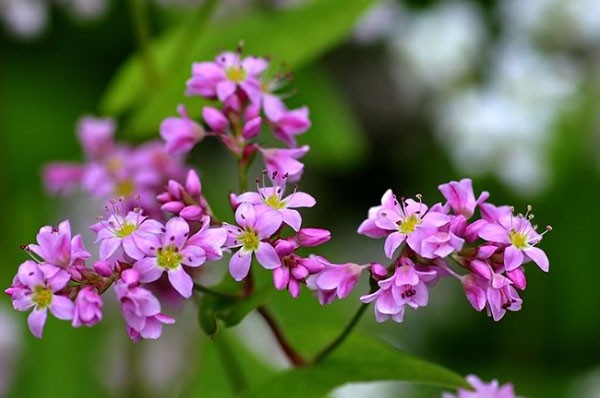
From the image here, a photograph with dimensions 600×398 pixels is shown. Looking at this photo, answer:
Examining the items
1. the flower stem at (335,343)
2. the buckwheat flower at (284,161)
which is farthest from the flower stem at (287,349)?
the buckwheat flower at (284,161)

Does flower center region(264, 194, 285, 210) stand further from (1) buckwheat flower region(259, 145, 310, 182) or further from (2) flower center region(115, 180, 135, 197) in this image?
(2) flower center region(115, 180, 135, 197)

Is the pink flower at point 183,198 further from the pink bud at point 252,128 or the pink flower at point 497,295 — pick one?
the pink flower at point 497,295

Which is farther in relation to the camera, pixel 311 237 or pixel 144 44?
pixel 144 44

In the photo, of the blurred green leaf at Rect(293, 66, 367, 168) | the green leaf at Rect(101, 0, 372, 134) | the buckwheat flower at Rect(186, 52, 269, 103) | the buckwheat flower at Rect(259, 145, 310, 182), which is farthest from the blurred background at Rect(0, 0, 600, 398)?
the buckwheat flower at Rect(259, 145, 310, 182)

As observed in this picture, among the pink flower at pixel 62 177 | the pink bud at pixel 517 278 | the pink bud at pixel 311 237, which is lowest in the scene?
the pink flower at pixel 62 177

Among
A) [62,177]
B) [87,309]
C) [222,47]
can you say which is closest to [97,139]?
[62,177]

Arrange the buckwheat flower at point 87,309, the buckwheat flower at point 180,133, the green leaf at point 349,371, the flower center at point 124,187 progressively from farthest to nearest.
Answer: the flower center at point 124,187
the buckwheat flower at point 180,133
the green leaf at point 349,371
the buckwheat flower at point 87,309

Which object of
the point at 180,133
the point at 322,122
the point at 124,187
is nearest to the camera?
the point at 180,133

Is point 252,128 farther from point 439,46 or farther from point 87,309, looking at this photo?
point 439,46
